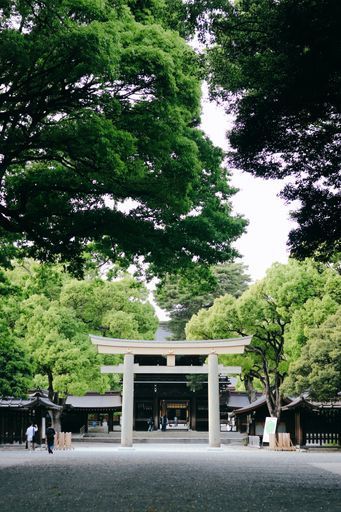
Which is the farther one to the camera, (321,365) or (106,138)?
(321,365)

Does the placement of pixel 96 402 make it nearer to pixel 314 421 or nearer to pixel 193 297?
pixel 193 297

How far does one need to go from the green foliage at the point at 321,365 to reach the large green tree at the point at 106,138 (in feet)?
38.9

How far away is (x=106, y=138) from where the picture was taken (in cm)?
947

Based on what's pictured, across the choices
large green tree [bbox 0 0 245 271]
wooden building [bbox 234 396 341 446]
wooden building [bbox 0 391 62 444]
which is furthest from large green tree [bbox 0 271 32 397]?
wooden building [bbox 234 396 341 446]

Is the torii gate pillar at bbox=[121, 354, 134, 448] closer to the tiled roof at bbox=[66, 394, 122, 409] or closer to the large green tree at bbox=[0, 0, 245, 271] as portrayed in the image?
the tiled roof at bbox=[66, 394, 122, 409]

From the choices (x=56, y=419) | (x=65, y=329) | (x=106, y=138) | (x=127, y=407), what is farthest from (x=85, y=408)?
(x=106, y=138)

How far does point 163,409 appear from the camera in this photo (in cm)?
4619

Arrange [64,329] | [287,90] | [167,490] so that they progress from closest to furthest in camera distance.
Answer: [287,90] < [167,490] < [64,329]

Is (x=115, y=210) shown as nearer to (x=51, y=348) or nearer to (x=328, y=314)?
(x=328, y=314)

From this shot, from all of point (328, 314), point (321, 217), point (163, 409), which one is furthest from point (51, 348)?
point (321, 217)

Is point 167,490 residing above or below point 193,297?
below

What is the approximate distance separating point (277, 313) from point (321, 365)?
232 inches

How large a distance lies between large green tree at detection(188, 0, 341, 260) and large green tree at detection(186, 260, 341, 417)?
16747mm

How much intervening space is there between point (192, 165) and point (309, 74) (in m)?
4.22
